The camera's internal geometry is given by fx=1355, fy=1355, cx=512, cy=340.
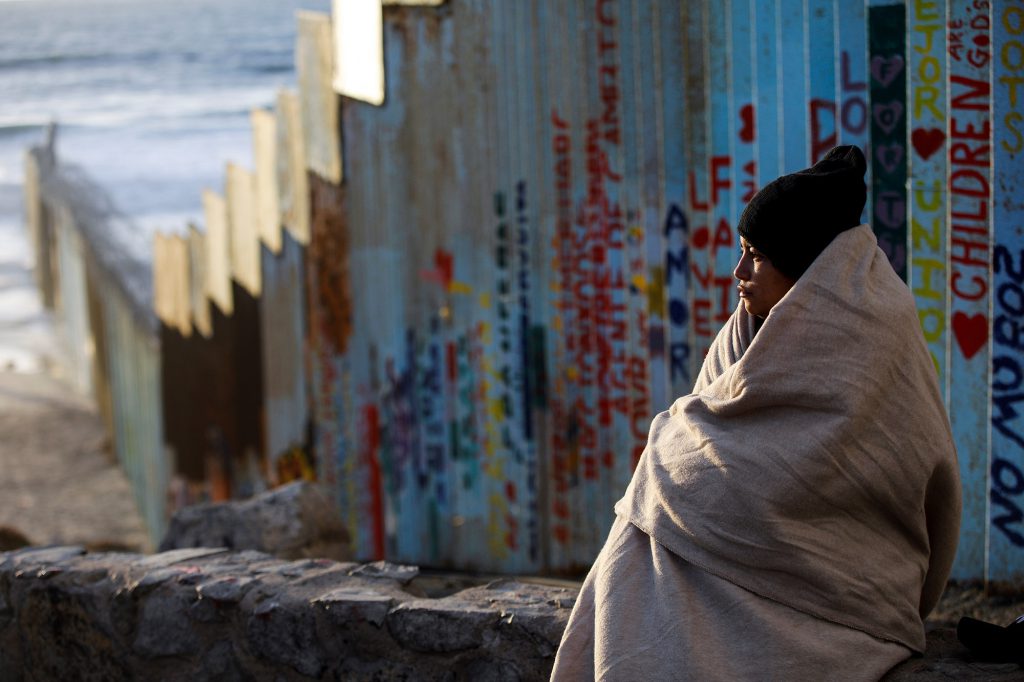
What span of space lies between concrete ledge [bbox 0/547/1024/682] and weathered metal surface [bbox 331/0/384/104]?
3.26 m

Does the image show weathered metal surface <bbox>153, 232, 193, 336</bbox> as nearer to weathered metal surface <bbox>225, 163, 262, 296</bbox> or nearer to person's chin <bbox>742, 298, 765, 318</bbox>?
weathered metal surface <bbox>225, 163, 262, 296</bbox>

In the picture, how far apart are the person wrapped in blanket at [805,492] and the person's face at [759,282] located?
0.04 meters

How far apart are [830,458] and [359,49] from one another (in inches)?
190

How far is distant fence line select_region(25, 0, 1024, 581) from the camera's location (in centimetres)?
376

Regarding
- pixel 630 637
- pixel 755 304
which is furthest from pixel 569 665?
pixel 755 304

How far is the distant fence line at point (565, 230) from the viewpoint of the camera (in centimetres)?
376

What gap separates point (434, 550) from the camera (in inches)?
258

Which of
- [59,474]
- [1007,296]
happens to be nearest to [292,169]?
[1007,296]

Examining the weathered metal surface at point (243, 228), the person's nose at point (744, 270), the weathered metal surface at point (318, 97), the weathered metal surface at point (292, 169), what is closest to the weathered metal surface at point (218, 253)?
the weathered metal surface at point (243, 228)

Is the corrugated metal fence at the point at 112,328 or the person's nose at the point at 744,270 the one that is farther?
the corrugated metal fence at the point at 112,328

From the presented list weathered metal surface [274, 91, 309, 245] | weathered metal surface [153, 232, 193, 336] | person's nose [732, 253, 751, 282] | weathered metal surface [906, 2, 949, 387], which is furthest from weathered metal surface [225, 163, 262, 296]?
person's nose [732, 253, 751, 282]

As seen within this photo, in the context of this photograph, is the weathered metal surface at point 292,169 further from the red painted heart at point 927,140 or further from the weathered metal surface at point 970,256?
the weathered metal surface at point 970,256

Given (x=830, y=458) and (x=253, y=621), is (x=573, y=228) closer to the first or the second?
(x=253, y=621)

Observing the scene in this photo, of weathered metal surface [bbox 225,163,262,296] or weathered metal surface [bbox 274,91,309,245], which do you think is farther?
weathered metal surface [bbox 225,163,262,296]
